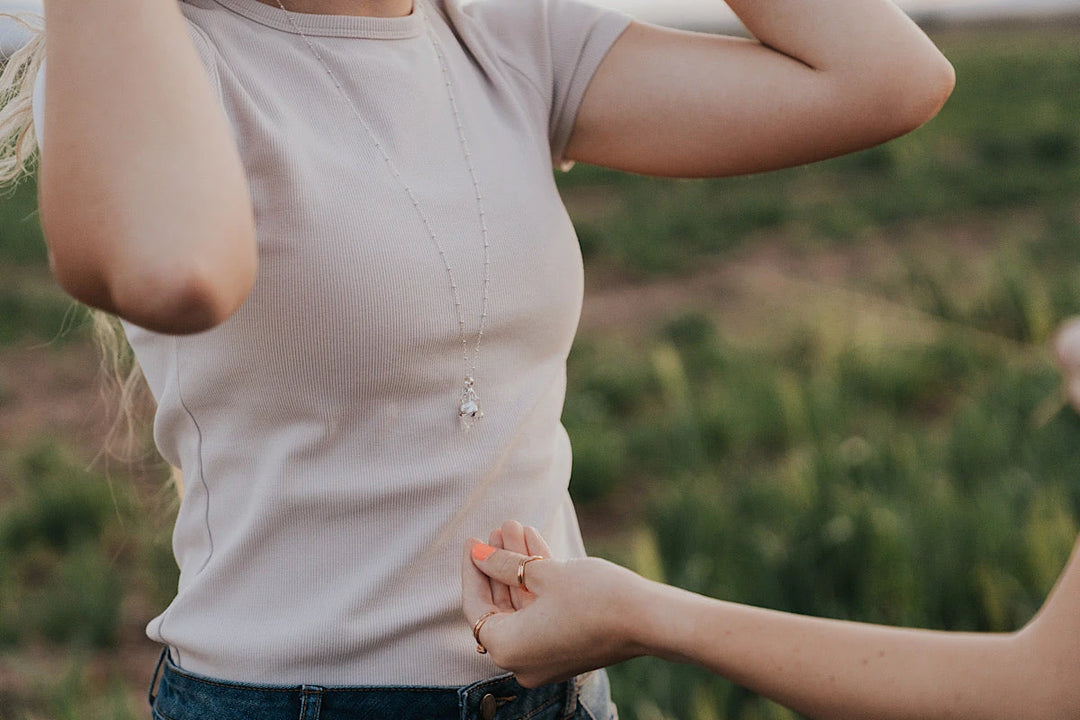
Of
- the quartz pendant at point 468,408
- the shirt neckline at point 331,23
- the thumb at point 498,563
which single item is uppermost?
the shirt neckline at point 331,23

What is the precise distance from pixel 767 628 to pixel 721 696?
3.78ft

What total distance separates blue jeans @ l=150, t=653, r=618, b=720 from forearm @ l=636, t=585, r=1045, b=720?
21 cm

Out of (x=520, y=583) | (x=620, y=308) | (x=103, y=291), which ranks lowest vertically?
(x=620, y=308)

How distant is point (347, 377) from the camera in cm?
90

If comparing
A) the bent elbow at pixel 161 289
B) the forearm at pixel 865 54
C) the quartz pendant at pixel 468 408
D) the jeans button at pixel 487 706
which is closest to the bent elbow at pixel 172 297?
the bent elbow at pixel 161 289

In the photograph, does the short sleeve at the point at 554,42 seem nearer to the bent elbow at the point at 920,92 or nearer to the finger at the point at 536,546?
the bent elbow at the point at 920,92

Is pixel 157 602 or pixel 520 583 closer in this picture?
pixel 520 583

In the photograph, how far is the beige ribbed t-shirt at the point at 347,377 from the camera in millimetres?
883

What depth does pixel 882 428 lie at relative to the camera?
9.39 feet

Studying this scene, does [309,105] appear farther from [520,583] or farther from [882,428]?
[882,428]

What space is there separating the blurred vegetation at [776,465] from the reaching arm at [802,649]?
657mm

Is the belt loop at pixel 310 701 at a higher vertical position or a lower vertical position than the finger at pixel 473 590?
lower

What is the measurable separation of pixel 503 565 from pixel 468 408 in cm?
14

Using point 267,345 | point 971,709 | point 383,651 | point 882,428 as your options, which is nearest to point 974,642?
point 971,709
